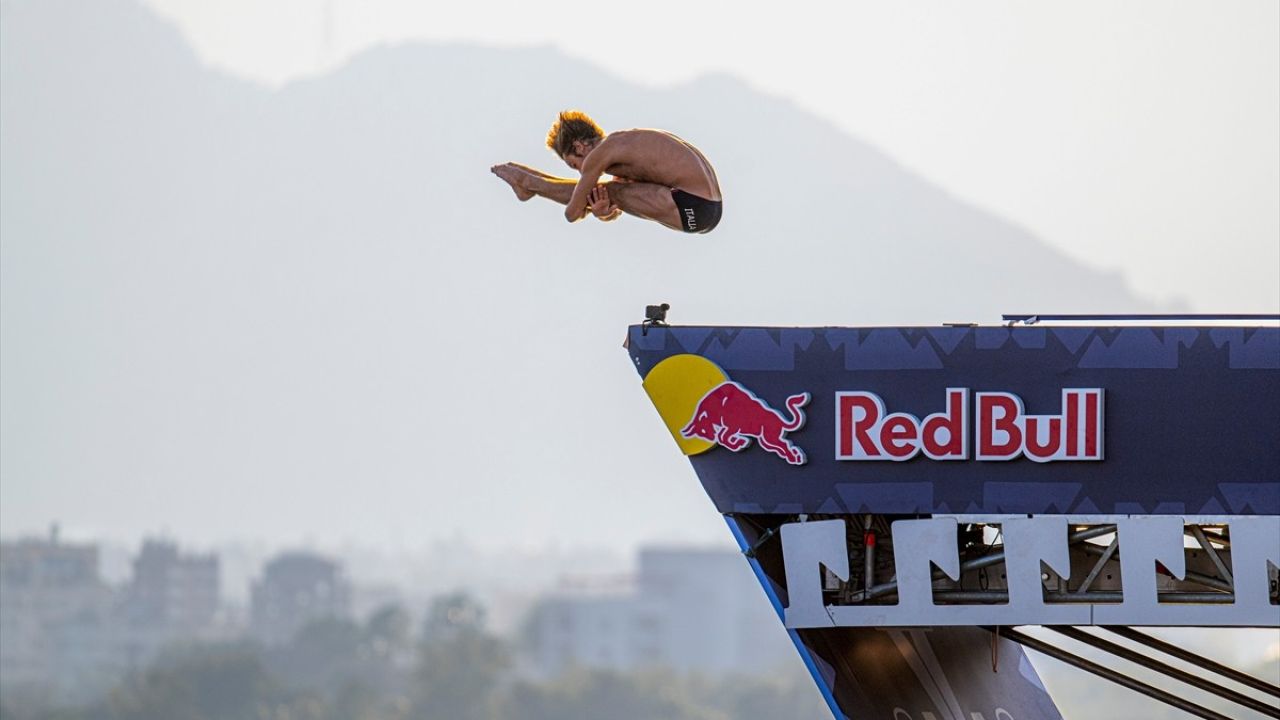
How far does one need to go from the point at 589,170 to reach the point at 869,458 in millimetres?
4354

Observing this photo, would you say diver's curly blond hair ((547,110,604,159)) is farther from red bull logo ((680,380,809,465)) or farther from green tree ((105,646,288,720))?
green tree ((105,646,288,720))

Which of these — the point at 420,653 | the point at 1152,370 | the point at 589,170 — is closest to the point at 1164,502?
the point at 1152,370

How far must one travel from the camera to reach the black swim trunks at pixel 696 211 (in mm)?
25141

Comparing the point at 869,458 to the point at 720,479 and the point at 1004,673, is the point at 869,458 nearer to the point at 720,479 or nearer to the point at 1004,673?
the point at 720,479

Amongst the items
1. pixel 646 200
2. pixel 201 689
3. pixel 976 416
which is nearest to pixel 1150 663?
pixel 976 416

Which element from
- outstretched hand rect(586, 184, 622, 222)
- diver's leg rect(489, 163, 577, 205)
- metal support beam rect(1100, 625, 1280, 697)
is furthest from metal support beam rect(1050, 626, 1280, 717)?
diver's leg rect(489, 163, 577, 205)

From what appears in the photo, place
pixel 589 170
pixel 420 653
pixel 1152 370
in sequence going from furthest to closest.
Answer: pixel 420 653 < pixel 589 170 < pixel 1152 370

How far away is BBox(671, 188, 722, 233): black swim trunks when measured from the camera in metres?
25.1

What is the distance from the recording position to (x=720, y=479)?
24.4 meters

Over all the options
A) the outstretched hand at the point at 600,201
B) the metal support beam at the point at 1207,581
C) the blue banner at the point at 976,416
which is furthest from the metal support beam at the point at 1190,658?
the outstretched hand at the point at 600,201

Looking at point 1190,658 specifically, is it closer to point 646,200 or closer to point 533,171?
point 646,200

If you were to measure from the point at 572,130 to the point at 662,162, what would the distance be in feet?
3.61

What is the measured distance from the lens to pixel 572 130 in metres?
25.3

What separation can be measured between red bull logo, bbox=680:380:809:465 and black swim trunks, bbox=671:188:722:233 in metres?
Answer: 2.04
